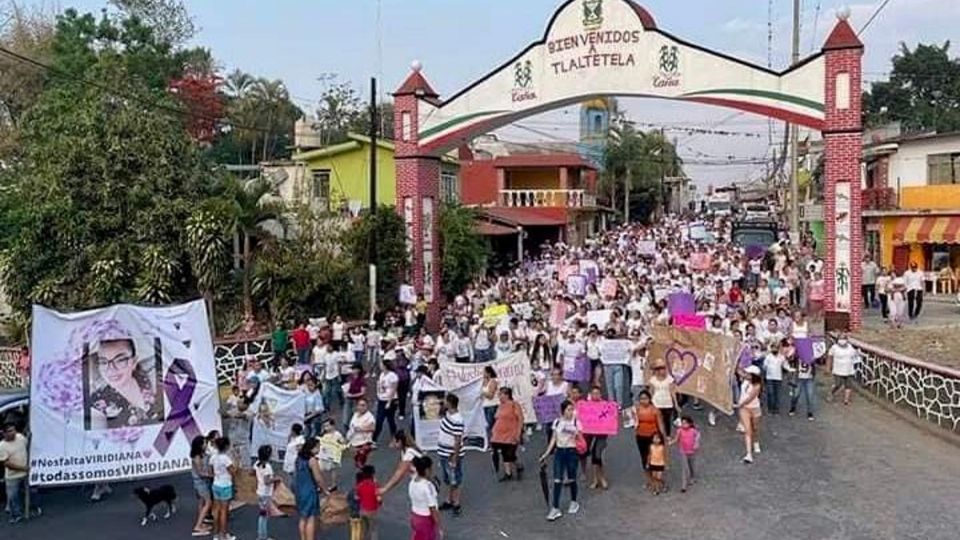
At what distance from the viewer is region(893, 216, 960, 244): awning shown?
34.2 metres

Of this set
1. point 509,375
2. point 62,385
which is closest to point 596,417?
point 509,375

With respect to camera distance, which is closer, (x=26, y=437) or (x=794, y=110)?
(x=26, y=437)

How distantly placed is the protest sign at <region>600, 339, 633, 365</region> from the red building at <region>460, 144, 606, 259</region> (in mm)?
31533

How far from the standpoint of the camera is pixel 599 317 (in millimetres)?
21500

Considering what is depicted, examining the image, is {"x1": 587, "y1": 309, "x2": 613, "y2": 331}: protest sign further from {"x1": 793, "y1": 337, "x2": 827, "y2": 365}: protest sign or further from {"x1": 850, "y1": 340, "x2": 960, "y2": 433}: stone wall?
{"x1": 850, "y1": 340, "x2": 960, "y2": 433}: stone wall

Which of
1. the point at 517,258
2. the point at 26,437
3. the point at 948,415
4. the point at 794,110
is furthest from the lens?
the point at 517,258

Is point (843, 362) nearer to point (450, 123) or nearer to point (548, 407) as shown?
point (548, 407)

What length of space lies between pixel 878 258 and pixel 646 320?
1987 centimetres

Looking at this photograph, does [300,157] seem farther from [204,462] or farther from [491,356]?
[204,462]

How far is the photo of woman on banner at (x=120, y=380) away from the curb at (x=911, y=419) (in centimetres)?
1185

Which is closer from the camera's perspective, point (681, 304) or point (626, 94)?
point (681, 304)

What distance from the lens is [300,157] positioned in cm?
4194

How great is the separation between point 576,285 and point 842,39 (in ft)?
31.5

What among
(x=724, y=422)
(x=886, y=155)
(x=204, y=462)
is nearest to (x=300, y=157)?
(x=886, y=155)
